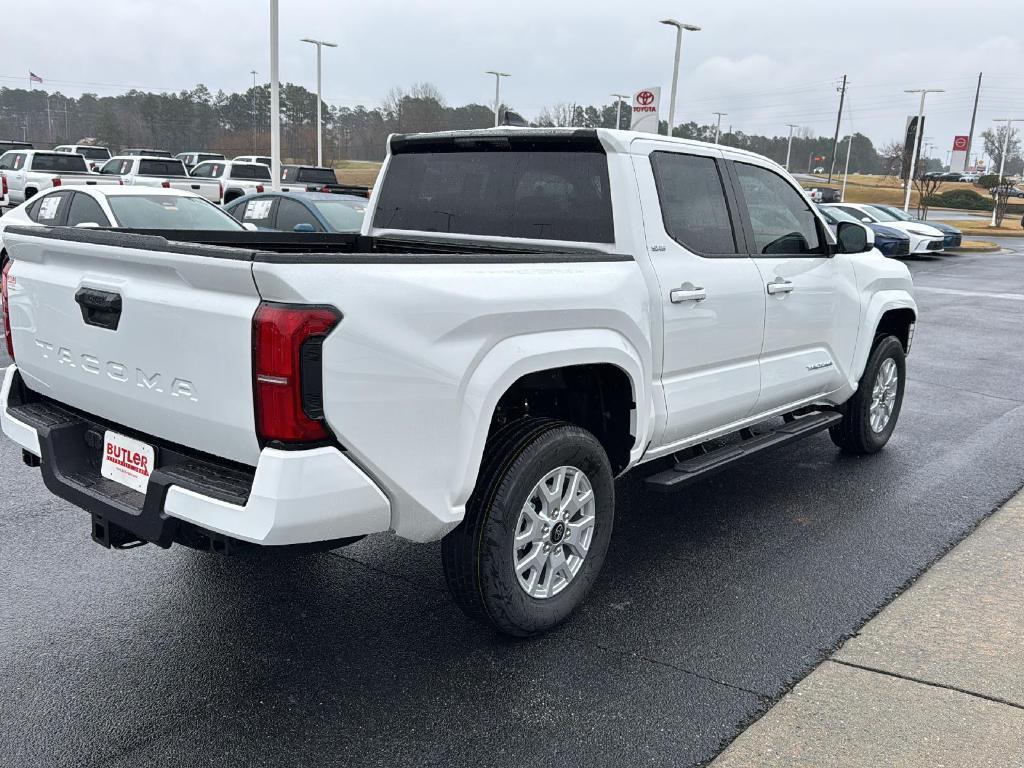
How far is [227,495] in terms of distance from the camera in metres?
2.73

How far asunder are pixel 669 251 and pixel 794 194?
1.62 metres

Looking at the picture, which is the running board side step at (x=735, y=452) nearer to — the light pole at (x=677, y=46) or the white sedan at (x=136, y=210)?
the white sedan at (x=136, y=210)

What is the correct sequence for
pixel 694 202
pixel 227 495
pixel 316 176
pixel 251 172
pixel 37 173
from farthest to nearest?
pixel 316 176 → pixel 251 172 → pixel 37 173 → pixel 694 202 → pixel 227 495

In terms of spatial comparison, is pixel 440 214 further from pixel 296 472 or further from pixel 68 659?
pixel 68 659

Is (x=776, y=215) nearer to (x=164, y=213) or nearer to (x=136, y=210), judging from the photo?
(x=164, y=213)

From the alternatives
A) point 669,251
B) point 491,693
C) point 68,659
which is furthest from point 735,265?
point 68,659

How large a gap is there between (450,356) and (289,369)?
1.83ft

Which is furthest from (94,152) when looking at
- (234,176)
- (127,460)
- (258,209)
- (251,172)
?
(127,460)

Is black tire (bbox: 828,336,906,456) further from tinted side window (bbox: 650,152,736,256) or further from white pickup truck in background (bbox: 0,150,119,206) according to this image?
white pickup truck in background (bbox: 0,150,119,206)

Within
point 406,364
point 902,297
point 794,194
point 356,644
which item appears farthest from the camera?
point 902,297

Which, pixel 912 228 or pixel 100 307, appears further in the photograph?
pixel 912 228

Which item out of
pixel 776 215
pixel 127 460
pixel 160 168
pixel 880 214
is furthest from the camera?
pixel 160 168

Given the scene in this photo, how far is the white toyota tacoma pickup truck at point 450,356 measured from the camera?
8.79 feet

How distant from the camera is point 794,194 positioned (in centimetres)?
523
